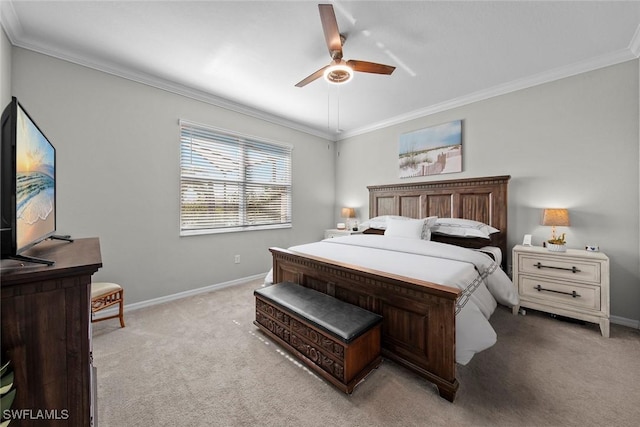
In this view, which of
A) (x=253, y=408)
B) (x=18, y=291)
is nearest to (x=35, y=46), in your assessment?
(x=18, y=291)

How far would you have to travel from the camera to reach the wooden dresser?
79 centimetres

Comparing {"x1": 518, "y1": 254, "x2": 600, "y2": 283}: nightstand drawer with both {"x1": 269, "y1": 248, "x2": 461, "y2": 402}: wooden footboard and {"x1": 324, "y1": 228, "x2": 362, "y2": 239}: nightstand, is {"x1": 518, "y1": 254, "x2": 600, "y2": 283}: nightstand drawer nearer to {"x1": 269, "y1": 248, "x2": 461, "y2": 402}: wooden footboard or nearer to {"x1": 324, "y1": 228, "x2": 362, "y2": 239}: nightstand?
{"x1": 269, "y1": 248, "x2": 461, "y2": 402}: wooden footboard

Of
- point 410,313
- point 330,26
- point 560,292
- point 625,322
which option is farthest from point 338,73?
point 625,322

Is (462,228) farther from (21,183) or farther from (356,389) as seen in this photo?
(21,183)

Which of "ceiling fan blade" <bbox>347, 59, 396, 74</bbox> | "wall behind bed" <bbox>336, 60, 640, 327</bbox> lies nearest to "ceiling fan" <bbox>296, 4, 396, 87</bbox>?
"ceiling fan blade" <bbox>347, 59, 396, 74</bbox>

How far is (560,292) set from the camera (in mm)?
2424

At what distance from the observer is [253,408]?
1.46m

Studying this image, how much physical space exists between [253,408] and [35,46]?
3.53 m

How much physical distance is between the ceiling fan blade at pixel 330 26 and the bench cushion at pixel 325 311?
200cm

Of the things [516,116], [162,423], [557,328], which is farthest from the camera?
[516,116]

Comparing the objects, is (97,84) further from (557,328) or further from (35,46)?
(557,328)

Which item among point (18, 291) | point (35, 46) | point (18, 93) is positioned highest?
point (35, 46)

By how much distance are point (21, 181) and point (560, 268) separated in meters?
3.91

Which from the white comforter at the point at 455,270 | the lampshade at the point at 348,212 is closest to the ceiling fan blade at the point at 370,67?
the white comforter at the point at 455,270
